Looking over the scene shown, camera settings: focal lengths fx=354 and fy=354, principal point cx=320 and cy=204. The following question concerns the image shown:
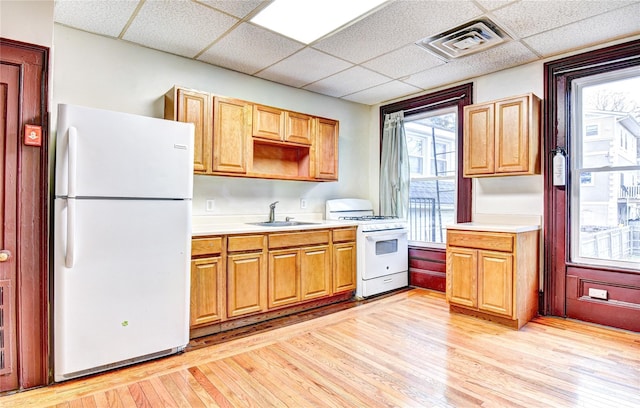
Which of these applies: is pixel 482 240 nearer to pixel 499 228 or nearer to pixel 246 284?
pixel 499 228

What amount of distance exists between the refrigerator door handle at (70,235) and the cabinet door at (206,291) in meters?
0.84

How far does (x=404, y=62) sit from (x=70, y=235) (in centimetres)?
311

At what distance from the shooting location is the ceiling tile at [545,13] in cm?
244

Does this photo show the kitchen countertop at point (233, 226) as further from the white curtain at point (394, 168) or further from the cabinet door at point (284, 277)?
the white curtain at point (394, 168)

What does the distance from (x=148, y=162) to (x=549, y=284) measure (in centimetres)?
366

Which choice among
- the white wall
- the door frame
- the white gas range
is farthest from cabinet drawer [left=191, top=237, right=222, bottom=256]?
the door frame

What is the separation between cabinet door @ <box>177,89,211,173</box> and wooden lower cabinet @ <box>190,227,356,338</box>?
2.43 feet

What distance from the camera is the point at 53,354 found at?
7.06 ft

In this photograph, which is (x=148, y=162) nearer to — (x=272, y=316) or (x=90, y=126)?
(x=90, y=126)

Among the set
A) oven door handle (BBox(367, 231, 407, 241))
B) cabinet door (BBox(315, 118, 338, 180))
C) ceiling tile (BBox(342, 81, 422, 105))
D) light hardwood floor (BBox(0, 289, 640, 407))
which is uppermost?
ceiling tile (BBox(342, 81, 422, 105))

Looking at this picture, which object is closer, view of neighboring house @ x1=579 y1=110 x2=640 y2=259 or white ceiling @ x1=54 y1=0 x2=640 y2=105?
white ceiling @ x1=54 y1=0 x2=640 y2=105

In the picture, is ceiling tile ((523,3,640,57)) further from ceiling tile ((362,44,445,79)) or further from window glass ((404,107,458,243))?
window glass ((404,107,458,243))

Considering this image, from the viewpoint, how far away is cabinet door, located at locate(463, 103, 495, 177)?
350 cm

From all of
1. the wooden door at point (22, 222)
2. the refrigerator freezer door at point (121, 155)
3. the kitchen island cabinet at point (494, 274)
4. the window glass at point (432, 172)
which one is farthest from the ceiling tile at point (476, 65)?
the wooden door at point (22, 222)
